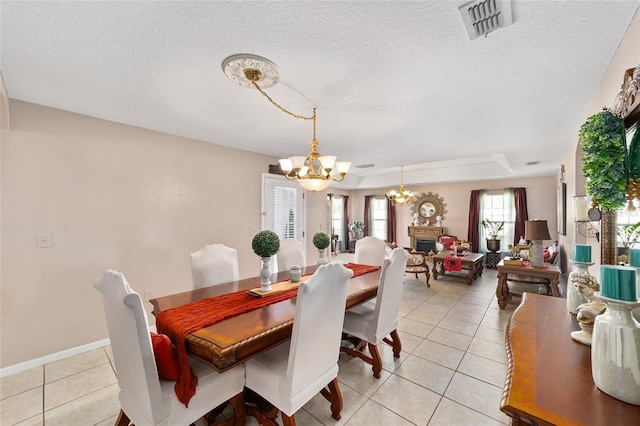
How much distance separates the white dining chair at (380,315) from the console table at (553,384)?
89 centimetres

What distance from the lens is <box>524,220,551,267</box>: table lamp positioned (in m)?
3.70

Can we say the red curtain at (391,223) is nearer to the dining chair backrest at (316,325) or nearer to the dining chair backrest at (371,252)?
the dining chair backrest at (371,252)

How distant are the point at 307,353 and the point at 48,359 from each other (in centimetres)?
279

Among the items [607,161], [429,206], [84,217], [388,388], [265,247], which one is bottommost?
[388,388]

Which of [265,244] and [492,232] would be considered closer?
[265,244]

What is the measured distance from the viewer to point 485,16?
1.33m

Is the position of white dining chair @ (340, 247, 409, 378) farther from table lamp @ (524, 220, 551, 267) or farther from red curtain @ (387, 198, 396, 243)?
red curtain @ (387, 198, 396, 243)

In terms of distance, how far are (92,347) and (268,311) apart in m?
2.39

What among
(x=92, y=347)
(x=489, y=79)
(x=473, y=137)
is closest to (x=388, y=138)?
(x=473, y=137)

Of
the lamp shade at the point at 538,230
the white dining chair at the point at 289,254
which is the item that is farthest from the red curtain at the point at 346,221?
the white dining chair at the point at 289,254

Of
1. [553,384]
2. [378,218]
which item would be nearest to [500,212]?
[378,218]

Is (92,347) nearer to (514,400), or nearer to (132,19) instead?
(132,19)

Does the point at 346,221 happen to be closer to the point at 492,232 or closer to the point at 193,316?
the point at 492,232

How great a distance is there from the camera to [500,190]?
7.04 metres
